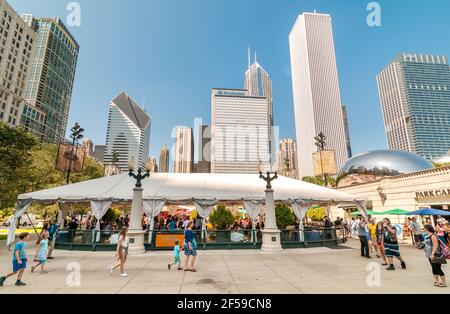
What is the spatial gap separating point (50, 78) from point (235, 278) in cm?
15564

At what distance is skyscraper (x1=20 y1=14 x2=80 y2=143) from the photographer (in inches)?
4567

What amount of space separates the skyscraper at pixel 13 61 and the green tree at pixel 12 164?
78052 mm

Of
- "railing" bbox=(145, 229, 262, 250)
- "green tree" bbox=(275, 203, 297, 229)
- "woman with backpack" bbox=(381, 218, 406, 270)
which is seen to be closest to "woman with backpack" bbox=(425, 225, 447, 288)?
"woman with backpack" bbox=(381, 218, 406, 270)

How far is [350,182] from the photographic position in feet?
117

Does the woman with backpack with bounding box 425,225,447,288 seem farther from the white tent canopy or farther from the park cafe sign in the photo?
the park cafe sign

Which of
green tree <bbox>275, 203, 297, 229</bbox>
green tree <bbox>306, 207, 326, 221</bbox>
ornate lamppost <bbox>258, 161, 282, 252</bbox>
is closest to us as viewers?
ornate lamppost <bbox>258, 161, 282, 252</bbox>

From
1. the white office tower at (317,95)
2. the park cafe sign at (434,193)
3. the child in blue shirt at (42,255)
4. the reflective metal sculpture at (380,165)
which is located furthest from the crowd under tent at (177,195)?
the white office tower at (317,95)

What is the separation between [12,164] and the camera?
2228 cm

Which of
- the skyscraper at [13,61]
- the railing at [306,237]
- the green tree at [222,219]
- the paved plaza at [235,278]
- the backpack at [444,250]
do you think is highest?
the skyscraper at [13,61]

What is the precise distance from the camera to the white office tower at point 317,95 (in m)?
178

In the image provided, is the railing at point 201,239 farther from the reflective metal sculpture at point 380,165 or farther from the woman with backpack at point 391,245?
the reflective metal sculpture at point 380,165

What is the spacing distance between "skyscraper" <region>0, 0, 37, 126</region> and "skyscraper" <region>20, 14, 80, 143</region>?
40.6ft

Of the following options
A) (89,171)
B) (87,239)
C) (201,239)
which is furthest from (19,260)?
(89,171)
